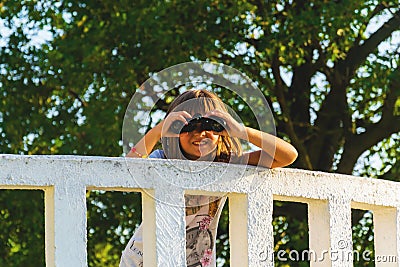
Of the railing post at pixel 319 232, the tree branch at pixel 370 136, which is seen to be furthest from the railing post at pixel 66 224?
the tree branch at pixel 370 136

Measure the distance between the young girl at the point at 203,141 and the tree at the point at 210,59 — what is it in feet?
A: 16.9

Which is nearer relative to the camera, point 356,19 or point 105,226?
point 356,19

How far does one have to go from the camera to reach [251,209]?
3.52 meters

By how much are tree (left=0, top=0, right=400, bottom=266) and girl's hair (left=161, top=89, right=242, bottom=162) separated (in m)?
5.15

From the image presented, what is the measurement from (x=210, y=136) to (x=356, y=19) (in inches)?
217

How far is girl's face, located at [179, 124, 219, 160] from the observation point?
3.71 meters

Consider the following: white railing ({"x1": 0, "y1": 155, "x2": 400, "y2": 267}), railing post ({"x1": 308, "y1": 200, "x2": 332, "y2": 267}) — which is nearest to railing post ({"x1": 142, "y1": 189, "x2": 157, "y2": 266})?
white railing ({"x1": 0, "y1": 155, "x2": 400, "y2": 267})

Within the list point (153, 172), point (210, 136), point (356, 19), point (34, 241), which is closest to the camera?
point (153, 172)

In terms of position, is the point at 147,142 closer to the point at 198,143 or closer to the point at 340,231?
the point at 198,143

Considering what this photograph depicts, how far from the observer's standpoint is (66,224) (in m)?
3.23

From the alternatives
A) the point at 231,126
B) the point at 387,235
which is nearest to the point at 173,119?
the point at 231,126

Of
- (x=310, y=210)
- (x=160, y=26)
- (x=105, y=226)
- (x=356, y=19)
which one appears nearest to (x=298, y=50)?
(x=356, y=19)

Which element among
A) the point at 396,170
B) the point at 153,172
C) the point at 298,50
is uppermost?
the point at 298,50

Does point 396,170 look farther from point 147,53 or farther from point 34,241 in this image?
point 34,241
